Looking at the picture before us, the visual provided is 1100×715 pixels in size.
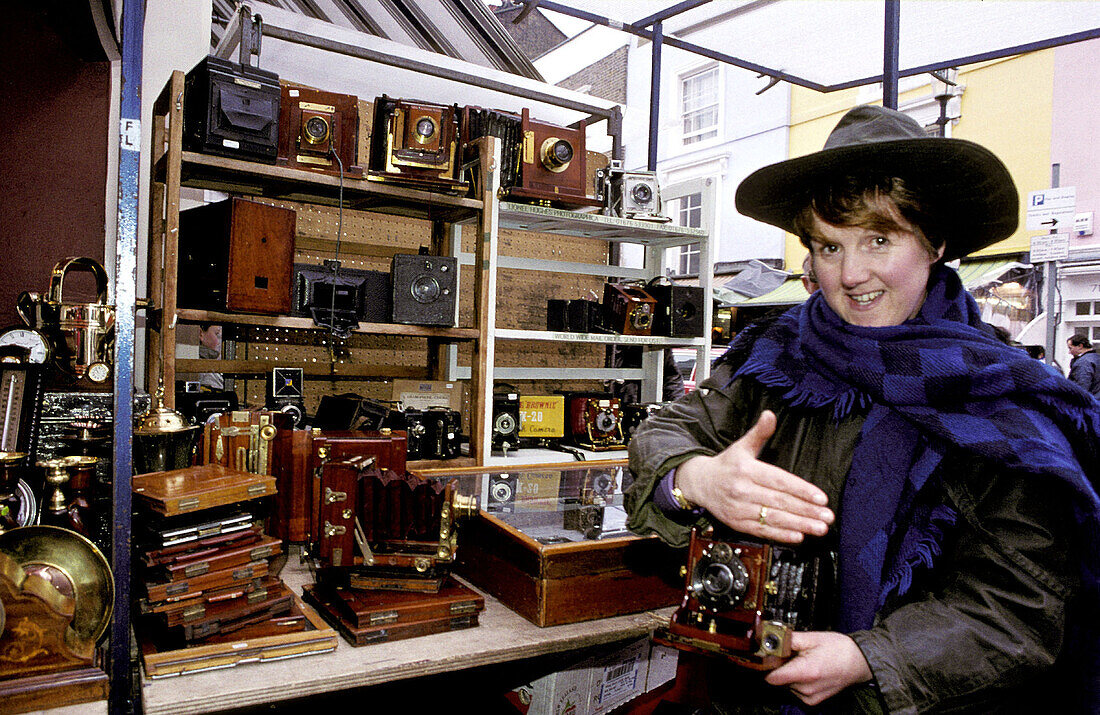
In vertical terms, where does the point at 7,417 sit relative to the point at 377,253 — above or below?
below

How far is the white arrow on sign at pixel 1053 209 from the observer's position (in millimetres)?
4270

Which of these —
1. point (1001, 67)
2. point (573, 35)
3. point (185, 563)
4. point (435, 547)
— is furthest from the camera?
point (573, 35)

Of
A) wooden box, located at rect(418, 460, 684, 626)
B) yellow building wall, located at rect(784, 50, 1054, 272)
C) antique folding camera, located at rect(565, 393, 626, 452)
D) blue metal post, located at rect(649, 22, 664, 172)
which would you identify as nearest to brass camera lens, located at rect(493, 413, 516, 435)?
antique folding camera, located at rect(565, 393, 626, 452)

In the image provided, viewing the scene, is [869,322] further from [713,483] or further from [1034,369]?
[713,483]

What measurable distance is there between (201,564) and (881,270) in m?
1.40

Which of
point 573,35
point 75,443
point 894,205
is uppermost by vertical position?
point 573,35

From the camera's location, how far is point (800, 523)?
0.97 metres

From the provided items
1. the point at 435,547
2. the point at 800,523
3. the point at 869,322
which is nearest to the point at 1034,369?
the point at 869,322

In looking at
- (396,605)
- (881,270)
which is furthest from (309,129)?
(881,270)

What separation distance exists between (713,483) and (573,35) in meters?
13.3

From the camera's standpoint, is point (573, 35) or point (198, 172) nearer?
point (198, 172)

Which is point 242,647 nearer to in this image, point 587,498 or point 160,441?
point 160,441

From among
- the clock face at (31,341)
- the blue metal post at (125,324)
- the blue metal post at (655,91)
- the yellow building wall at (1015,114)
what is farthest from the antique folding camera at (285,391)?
the yellow building wall at (1015,114)

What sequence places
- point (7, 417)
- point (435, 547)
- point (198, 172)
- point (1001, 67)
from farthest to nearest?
point (1001, 67) < point (198, 172) < point (7, 417) < point (435, 547)
